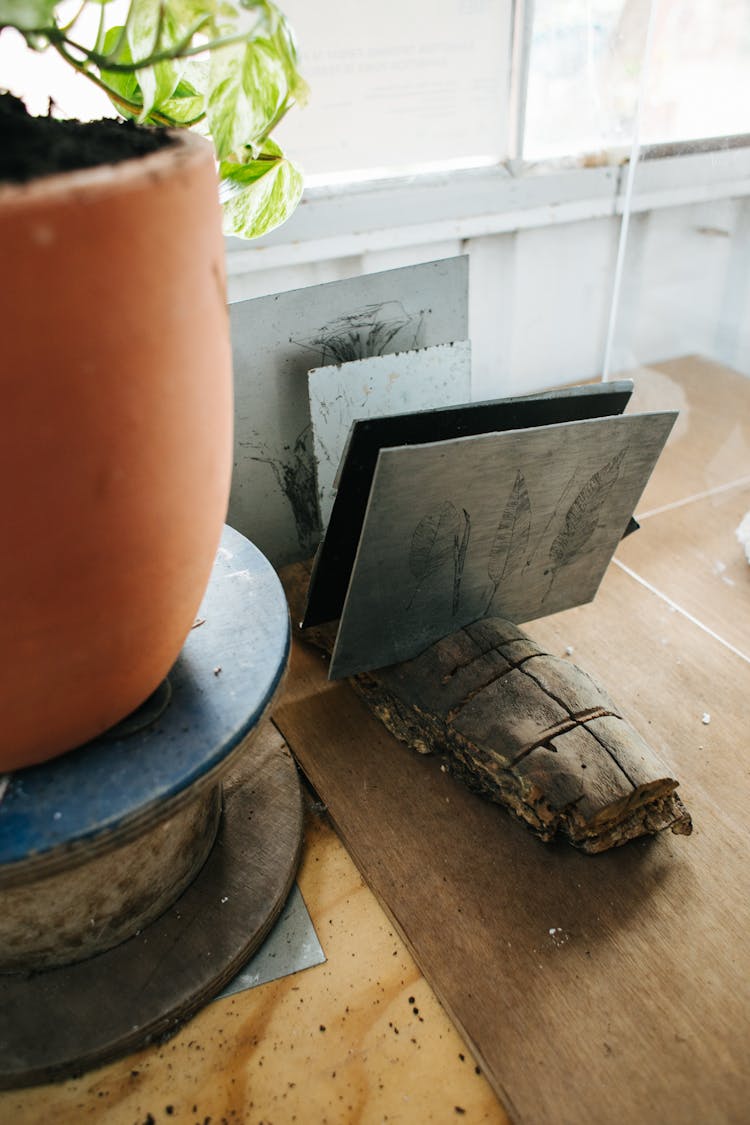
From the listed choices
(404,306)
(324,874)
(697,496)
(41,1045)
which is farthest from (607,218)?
(41,1045)

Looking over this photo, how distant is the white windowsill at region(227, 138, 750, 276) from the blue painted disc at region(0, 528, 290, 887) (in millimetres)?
717

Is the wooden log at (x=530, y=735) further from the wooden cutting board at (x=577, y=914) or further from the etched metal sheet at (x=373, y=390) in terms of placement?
the etched metal sheet at (x=373, y=390)

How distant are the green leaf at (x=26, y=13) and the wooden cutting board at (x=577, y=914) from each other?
2.19 ft

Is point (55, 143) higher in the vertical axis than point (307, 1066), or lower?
higher

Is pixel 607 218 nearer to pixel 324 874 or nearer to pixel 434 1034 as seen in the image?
pixel 324 874

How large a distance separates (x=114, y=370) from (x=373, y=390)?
62 centimetres

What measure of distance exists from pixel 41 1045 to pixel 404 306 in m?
0.87

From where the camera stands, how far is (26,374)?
36 cm

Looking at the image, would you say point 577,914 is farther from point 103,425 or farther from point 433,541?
point 103,425

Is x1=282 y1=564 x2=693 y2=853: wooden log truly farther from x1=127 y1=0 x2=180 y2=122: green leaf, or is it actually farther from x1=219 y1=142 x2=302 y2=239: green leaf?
x1=127 y1=0 x2=180 y2=122: green leaf

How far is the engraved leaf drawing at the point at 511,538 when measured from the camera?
32.7 inches

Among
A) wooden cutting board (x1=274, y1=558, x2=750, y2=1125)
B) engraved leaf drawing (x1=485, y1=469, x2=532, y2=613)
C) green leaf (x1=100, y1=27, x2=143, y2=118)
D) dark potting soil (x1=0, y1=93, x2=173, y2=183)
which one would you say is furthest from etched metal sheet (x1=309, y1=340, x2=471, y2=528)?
dark potting soil (x1=0, y1=93, x2=173, y2=183)

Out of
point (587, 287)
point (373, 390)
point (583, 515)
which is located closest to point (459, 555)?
point (583, 515)

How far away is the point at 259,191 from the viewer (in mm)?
672
